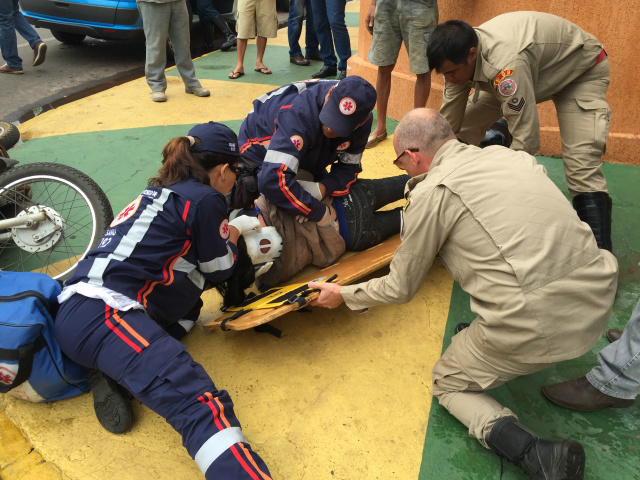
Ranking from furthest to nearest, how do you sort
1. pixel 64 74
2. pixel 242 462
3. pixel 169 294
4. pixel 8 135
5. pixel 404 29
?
pixel 64 74, pixel 404 29, pixel 8 135, pixel 169 294, pixel 242 462

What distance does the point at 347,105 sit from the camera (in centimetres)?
259

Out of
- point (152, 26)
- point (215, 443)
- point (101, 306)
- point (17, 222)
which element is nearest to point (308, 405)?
point (215, 443)

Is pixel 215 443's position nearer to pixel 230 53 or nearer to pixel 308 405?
pixel 308 405

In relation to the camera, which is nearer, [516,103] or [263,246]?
[263,246]

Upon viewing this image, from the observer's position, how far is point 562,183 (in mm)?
3828

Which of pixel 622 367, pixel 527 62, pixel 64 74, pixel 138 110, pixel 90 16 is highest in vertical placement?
pixel 527 62

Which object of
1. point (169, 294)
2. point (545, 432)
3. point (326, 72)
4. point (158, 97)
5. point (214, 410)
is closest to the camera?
point (214, 410)

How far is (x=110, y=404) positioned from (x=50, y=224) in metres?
1.25

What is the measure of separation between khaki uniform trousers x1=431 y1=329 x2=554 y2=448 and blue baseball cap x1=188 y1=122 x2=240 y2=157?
4.53 ft

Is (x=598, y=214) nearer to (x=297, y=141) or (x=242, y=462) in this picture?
(x=297, y=141)

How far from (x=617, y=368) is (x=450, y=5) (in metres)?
3.39

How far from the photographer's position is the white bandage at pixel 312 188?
2836 millimetres

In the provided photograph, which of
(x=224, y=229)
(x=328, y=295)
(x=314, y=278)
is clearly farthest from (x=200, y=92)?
(x=328, y=295)

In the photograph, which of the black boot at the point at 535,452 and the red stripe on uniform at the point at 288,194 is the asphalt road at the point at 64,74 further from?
the black boot at the point at 535,452
